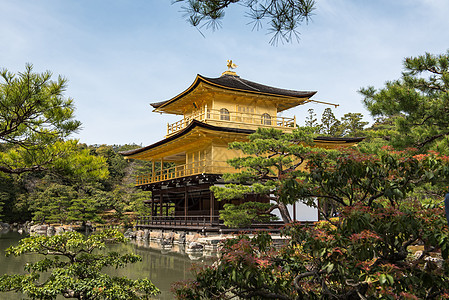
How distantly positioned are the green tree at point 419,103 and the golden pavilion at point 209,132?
948cm

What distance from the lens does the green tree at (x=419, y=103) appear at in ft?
24.5

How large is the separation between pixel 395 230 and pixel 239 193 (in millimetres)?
10028

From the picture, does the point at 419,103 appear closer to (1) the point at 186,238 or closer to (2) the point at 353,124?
(1) the point at 186,238

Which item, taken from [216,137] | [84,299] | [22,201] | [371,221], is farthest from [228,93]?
[22,201]

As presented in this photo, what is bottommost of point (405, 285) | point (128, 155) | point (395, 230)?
point (405, 285)

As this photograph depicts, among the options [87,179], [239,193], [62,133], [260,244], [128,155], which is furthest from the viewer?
[128,155]

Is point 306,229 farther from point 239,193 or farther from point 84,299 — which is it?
point 239,193

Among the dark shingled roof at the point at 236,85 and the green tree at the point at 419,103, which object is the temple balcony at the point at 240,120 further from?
the green tree at the point at 419,103

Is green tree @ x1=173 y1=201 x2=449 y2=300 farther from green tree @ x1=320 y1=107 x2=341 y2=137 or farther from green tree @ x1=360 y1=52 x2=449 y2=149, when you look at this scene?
green tree @ x1=320 y1=107 x2=341 y2=137

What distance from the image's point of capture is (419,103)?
757 cm

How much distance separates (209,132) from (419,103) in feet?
34.4

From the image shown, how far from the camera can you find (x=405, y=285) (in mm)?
2574

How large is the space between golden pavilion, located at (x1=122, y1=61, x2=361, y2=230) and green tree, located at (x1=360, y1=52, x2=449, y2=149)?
9.48m

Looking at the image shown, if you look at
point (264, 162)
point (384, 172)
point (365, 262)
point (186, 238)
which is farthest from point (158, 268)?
point (365, 262)
